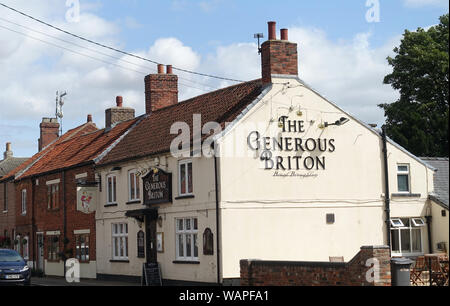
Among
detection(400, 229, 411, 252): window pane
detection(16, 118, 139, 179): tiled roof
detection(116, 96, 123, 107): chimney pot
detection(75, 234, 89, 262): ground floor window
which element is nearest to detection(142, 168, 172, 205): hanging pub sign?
detection(16, 118, 139, 179): tiled roof

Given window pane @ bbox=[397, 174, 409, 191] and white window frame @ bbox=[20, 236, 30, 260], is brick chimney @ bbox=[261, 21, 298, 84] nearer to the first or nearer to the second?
window pane @ bbox=[397, 174, 409, 191]

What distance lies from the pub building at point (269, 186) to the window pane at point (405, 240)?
0.04 m

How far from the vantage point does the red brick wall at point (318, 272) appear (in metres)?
19.6

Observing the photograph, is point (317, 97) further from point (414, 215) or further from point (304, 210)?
point (414, 215)

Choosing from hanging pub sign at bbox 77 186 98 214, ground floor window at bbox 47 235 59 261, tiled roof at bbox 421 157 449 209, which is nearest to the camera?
tiled roof at bbox 421 157 449 209

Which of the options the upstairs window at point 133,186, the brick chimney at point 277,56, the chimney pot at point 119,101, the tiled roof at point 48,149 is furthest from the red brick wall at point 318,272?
the tiled roof at point 48,149

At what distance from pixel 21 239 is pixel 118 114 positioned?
10.2m

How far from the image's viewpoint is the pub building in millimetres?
27250

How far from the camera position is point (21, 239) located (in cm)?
4538

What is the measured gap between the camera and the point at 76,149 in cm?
4166

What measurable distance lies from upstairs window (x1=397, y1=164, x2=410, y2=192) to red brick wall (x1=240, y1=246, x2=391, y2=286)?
10.1 meters

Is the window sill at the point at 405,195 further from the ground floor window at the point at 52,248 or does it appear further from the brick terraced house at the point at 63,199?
the ground floor window at the point at 52,248

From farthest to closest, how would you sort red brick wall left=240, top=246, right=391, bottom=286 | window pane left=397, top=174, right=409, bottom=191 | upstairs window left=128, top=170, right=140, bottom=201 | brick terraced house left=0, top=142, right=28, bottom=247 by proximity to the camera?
brick terraced house left=0, top=142, right=28, bottom=247
upstairs window left=128, top=170, right=140, bottom=201
window pane left=397, top=174, right=409, bottom=191
red brick wall left=240, top=246, right=391, bottom=286
